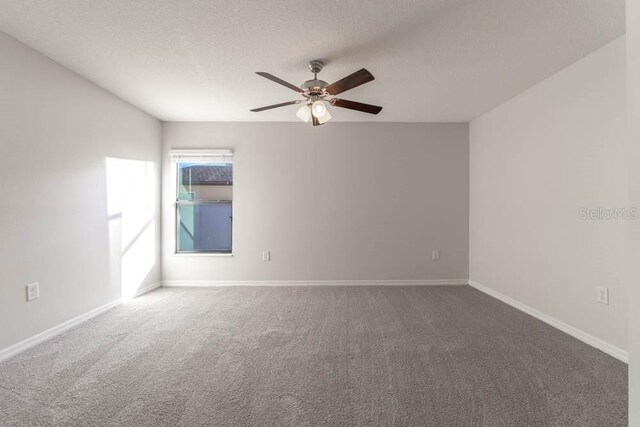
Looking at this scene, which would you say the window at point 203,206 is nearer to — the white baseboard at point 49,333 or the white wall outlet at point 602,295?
the white baseboard at point 49,333

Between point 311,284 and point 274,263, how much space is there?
2.02ft

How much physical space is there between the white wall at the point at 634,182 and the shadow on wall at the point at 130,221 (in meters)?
3.96

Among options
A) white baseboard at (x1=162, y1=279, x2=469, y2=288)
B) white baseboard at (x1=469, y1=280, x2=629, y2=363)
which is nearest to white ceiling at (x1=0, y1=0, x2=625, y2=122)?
white baseboard at (x1=469, y1=280, x2=629, y2=363)

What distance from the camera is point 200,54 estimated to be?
7.39 feet

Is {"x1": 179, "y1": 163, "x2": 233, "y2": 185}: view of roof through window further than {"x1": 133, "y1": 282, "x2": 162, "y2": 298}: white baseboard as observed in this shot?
Yes

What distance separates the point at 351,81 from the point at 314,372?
208 cm

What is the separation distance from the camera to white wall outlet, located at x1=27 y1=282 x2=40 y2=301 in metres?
2.18

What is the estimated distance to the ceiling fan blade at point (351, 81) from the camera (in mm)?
1934

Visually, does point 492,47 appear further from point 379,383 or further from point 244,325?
point 244,325

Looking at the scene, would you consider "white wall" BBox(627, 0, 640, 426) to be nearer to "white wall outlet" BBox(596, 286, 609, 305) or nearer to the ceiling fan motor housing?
"white wall outlet" BBox(596, 286, 609, 305)

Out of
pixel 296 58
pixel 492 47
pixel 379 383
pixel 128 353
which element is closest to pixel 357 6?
pixel 296 58

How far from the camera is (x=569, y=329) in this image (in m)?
2.43

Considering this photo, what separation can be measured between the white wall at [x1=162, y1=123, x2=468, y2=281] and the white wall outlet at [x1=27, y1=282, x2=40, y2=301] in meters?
1.75

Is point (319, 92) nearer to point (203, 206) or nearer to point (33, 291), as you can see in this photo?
point (203, 206)
